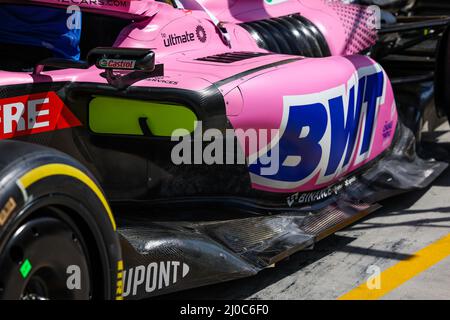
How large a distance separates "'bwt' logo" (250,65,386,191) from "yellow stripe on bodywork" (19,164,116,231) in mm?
1248

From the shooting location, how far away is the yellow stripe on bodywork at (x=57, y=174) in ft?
8.75

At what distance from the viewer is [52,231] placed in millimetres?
2773

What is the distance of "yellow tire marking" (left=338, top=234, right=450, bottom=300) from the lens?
392 cm

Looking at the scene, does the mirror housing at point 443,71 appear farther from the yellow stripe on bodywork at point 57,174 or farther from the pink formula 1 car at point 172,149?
the yellow stripe on bodywork at point 57,174

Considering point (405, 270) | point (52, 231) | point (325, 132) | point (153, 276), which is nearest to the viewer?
point (52, 231)

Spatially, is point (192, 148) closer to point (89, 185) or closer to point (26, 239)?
point (89, 185)

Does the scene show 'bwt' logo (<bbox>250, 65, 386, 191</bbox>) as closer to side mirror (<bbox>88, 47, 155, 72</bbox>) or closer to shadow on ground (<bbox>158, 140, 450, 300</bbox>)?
shadow on ground (<bbox>158, 140, 450, 300</bbox>)

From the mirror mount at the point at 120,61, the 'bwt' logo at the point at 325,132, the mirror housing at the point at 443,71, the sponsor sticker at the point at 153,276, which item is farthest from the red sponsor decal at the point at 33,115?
the mirror housing at the point at 443,71

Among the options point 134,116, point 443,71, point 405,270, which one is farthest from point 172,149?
point 443,71

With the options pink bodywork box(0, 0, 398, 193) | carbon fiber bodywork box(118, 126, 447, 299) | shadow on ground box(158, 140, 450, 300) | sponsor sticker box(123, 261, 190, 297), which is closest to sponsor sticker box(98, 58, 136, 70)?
pink bodywork box(0, 0, 398, 193)

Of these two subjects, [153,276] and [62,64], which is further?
[62,64]

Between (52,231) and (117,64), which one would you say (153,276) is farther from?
(117,64)

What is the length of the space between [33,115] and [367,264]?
1897 millimetres
